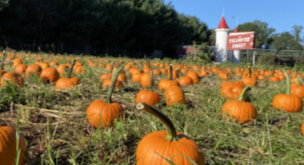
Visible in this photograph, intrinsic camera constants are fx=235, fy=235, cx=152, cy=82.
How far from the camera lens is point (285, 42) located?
72375 mm

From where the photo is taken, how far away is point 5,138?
51.1 inches

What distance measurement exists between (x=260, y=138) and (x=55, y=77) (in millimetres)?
3335

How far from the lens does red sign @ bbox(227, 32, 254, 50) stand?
23587 mm

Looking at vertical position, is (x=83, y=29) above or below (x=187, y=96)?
above

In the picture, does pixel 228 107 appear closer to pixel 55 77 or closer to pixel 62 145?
pixel 62 145

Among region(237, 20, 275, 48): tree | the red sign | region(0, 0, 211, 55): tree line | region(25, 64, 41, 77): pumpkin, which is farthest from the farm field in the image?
region(237, 20, 275, 48): tree

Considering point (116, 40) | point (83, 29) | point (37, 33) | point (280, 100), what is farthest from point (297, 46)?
point (280, 100)

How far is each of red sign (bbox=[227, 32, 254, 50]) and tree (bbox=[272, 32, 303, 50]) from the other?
54780 millimetres

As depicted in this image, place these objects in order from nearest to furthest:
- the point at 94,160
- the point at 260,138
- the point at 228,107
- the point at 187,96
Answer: the point at 94,160, the point at 260,138, the point at 228,107, the point at 187,96

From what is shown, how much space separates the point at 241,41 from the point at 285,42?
189 ft

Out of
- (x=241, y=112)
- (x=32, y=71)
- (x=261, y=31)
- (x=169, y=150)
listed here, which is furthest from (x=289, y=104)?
(x=261, y=31)

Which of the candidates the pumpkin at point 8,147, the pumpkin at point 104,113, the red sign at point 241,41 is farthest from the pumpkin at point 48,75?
the red sign at point 241,41

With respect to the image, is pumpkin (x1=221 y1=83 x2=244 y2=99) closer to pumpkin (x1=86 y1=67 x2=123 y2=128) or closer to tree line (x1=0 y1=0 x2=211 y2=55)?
pumpkin (x1=86 y1=67 x2=123 y2=128)

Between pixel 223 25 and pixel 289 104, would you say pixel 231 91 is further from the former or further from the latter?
pixel 223 25
